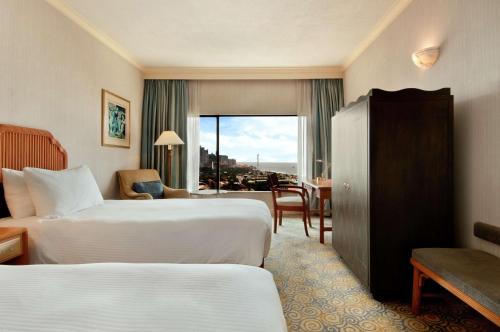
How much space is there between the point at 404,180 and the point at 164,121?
4179mm

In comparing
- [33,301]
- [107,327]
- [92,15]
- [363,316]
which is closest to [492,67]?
[363,316]

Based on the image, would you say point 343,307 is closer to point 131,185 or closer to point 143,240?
point 143,240

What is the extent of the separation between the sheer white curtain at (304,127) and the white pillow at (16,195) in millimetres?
4016

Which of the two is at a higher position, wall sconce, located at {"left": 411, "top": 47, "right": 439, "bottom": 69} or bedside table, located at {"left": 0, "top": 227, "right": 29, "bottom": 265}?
wall sconce, located at {"left": 411, "top": 47, "right": 439, "bottom": 69}

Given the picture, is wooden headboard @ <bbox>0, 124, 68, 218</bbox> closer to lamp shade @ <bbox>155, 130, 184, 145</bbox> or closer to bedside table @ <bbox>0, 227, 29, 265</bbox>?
bedside table @ <bbox>0, 227, 29, 265</bbox>

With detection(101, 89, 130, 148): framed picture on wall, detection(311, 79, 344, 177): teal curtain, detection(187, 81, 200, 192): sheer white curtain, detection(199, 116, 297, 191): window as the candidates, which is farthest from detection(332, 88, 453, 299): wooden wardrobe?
detection(187, 81, 200, 192): sheer white curtain

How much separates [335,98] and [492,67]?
327 cm

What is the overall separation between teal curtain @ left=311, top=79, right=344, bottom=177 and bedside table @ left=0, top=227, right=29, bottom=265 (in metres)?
4.20

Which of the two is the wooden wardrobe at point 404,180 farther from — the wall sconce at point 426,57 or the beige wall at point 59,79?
the beige wall at point 59,79

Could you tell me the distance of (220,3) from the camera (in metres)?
2.99

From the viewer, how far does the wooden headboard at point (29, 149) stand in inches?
94.1

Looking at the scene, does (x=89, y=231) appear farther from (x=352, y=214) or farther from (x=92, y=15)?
(x=92, y=15)

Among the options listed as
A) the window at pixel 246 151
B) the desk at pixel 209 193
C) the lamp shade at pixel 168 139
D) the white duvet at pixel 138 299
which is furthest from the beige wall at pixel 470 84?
the lamp shade at pixel 168 139

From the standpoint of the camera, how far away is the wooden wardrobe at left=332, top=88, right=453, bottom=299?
6.99 ft
